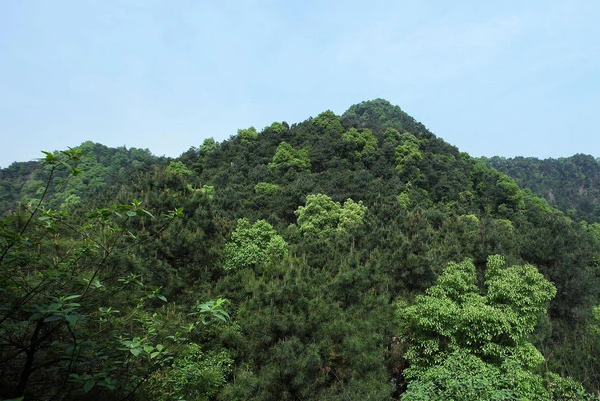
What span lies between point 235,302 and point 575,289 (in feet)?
52.9

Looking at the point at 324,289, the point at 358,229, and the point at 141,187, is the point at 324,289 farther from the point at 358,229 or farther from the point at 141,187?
the point at 141,187

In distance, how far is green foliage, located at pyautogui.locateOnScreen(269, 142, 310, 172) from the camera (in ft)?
107

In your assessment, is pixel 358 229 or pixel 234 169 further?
pixel 234 169

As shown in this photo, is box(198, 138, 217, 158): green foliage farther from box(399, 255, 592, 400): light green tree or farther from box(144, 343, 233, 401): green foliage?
box(399, 255, 592, 400): light green tree

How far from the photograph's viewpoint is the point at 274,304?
32.8 feet

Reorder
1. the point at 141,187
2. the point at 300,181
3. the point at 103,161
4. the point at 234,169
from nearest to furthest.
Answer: the point at 141,187 → the point at 300,181 → the point at 234,169 → the point at 103,161

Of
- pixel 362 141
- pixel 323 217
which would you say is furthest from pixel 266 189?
pixel 362 141

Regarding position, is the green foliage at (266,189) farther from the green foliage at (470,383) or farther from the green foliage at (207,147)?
the green foliage at (470,383)

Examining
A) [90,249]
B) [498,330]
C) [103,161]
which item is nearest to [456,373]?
[498,330]

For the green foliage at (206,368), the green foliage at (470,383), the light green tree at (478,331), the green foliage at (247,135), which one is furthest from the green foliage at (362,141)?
the green foliage at (206,368)

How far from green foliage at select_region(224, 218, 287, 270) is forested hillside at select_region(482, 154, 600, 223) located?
58.6 m

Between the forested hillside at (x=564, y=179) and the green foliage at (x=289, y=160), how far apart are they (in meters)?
45.5

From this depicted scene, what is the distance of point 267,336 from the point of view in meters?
9.19

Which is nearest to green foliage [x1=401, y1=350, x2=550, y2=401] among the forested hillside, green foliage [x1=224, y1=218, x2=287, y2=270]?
green foliage [x1=224, y1=218, x2=287, y2=270]
